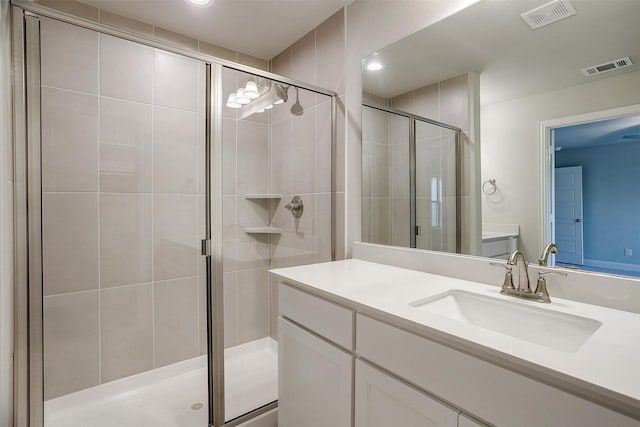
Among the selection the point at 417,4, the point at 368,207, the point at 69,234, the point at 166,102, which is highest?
the point at 417,4

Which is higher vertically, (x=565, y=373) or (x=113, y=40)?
(x=113, y=40)

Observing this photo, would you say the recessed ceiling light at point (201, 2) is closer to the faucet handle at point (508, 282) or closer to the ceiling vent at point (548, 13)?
the ceiling vent at point (548, 13)

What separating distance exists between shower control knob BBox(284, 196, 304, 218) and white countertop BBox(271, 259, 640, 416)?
0.61 metres

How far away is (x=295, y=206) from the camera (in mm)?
1878

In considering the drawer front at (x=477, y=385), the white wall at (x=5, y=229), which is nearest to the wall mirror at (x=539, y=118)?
the drawer front at (x=477, y=385)

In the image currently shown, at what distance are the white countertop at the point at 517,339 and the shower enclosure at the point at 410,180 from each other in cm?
26

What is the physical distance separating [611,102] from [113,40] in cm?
192

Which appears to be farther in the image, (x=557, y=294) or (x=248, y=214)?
(x=248, y=214)

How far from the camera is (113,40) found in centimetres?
137

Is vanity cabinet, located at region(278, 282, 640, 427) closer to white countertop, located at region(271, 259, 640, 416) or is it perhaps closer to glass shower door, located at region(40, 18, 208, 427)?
white countertop, located at region(271, 259, 640, 416)

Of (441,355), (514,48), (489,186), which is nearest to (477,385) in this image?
(441,355)

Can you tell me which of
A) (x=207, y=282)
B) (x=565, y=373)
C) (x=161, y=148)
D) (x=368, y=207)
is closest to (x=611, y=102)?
(x=565, y=373)

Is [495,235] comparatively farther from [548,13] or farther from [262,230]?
[262,230]

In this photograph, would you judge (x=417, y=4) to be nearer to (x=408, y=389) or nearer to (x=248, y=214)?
(x=248, y=214)
